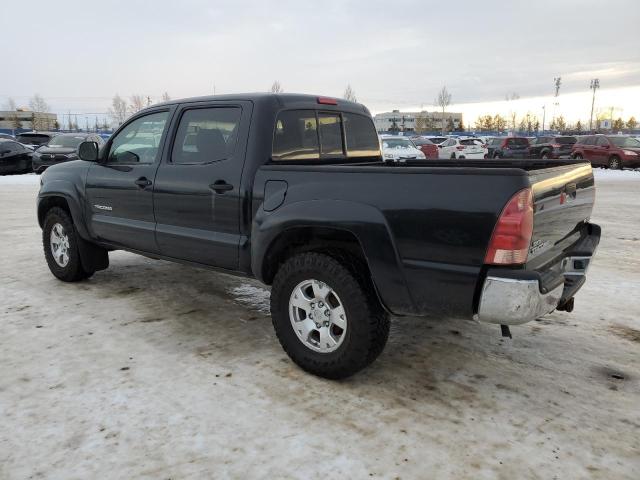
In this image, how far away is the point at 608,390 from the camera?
329 cm

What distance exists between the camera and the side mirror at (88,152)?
5.07 meters

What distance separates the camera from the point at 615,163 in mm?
24094

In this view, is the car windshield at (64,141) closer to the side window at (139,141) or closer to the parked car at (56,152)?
the parked car at (56,152)

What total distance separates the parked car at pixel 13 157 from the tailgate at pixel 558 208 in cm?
2111

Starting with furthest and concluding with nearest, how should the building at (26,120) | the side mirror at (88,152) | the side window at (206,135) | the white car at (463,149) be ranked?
the building at (26,120), the white car at (463,149), the side mirror at (88,152), the side window at (206,135)

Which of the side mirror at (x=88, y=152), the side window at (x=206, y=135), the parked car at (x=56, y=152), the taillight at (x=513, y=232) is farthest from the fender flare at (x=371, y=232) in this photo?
the parked car at (x=56, y=152)

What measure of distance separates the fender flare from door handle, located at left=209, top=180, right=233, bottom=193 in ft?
2.23

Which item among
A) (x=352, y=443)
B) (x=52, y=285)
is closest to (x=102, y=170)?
(x=52, y=285)

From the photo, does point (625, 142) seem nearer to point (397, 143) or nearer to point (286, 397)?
point (397, 143)

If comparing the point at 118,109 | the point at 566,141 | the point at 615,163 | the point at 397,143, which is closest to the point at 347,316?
the point at 397,143

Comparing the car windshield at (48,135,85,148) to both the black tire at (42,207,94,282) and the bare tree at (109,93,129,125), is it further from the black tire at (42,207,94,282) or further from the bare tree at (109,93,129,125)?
the bare tree at (109,93,129,125)

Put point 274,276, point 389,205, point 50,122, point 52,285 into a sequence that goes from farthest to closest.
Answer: point 50,122 < point 52,285 < point 274,276 < point 389,205

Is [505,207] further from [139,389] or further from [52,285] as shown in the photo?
[52,285]

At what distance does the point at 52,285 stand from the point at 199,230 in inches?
94.3
